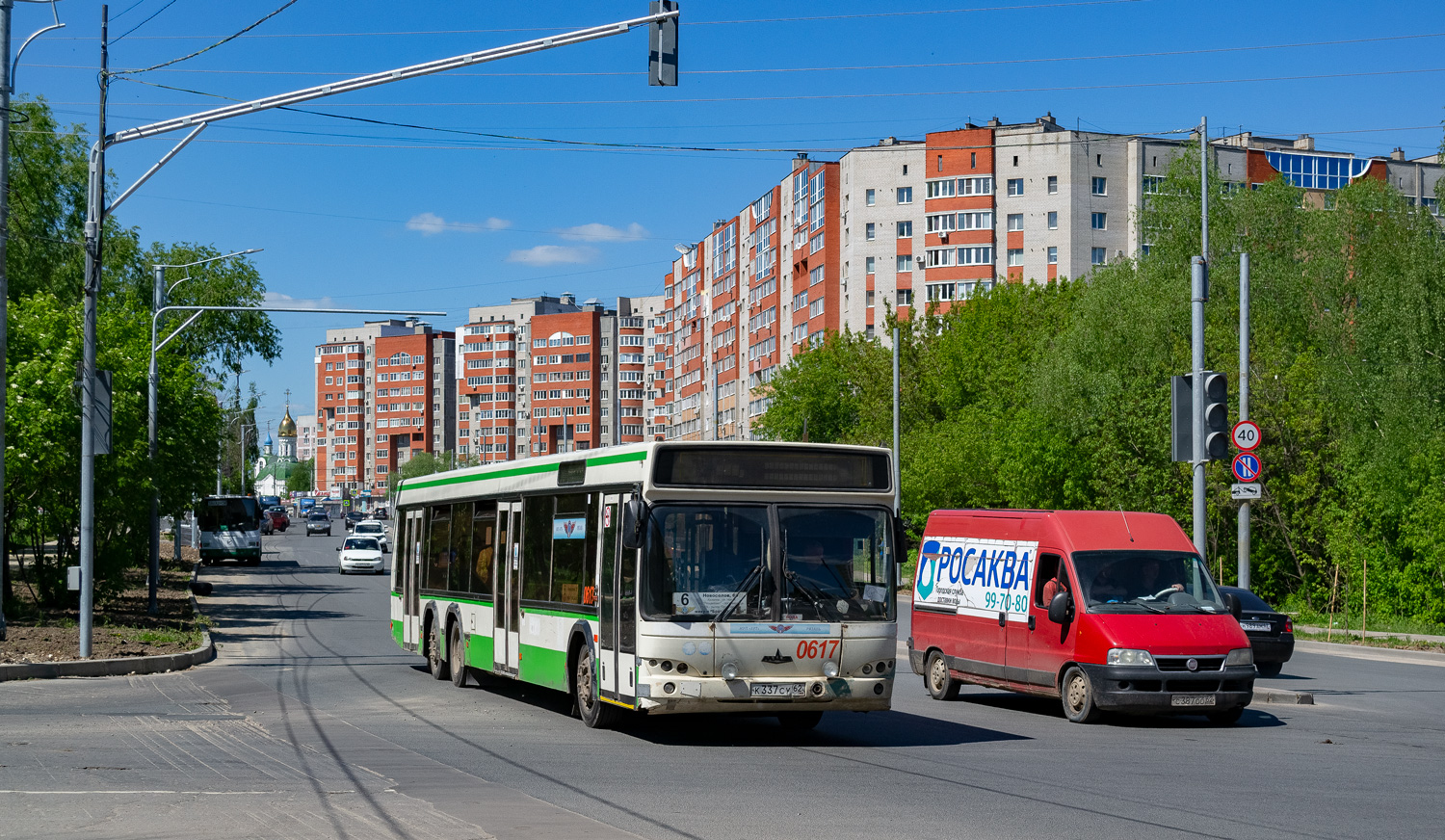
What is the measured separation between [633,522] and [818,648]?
1856 mm

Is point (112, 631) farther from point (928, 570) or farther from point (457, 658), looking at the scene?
Answer: point (928, 570)

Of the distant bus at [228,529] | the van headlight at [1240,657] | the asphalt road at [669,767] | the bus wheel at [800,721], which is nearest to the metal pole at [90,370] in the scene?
the asphalt road at [669,767]

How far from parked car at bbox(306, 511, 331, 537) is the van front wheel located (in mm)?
106314

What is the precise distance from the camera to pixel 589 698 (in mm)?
14352

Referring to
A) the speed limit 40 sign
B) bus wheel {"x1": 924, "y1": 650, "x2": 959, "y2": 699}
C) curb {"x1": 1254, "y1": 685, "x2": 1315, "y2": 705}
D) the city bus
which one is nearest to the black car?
the speed limit 40 sign

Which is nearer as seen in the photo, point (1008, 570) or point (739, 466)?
point (739, 466)

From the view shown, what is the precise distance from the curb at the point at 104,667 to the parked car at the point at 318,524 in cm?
9800

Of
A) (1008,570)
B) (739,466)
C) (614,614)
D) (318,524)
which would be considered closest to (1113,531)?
(1008,570)

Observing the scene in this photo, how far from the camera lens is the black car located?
2098 cm

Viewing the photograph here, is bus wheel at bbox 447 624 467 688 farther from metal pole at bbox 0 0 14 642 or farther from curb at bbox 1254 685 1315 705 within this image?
curb at bbox 1254 685 1315 705

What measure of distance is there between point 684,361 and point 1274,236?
299 ft

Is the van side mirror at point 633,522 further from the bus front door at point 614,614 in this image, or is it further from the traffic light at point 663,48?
the traffic light at point 663,48

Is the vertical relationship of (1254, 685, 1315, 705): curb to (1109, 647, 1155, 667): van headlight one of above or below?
below

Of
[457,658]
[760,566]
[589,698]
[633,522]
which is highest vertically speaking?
[633,522]
